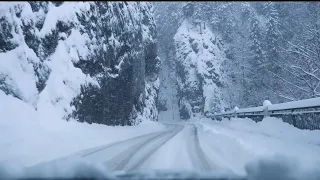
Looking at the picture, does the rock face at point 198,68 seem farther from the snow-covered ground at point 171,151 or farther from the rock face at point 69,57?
the snow-covered ground at point 171,151

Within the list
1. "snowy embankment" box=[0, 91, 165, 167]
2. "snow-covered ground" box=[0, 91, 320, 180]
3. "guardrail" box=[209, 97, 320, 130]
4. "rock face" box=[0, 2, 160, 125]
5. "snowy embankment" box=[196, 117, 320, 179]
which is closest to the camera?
"snowy embankment" box=[196, 117, 320, 179]

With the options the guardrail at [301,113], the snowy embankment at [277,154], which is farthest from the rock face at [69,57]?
the guardrail at [301,113]

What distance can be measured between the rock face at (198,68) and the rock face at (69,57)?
37.3 meters

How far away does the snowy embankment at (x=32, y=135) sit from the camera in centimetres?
745

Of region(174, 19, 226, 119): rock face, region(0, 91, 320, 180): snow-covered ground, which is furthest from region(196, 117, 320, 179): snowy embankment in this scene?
region(174, 19, 226, 119): rock face

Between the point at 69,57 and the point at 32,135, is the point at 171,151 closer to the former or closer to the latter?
the point at 32,135

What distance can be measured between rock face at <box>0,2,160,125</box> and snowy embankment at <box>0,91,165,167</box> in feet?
2.33

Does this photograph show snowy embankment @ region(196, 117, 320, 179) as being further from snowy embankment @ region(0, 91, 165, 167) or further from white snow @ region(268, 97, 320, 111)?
snowy embankment @ region(0, 91, 165, 167)

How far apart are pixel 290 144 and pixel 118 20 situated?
1597cm

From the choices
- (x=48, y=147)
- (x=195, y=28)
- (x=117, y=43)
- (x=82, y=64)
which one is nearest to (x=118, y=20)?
(x=117, y=43)

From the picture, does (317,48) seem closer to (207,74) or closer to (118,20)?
(118,20)

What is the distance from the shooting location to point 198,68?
60.5 meters

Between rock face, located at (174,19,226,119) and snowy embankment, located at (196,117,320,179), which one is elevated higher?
rock face, located at (174,19,226,119)

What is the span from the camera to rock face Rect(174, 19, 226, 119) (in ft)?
189
